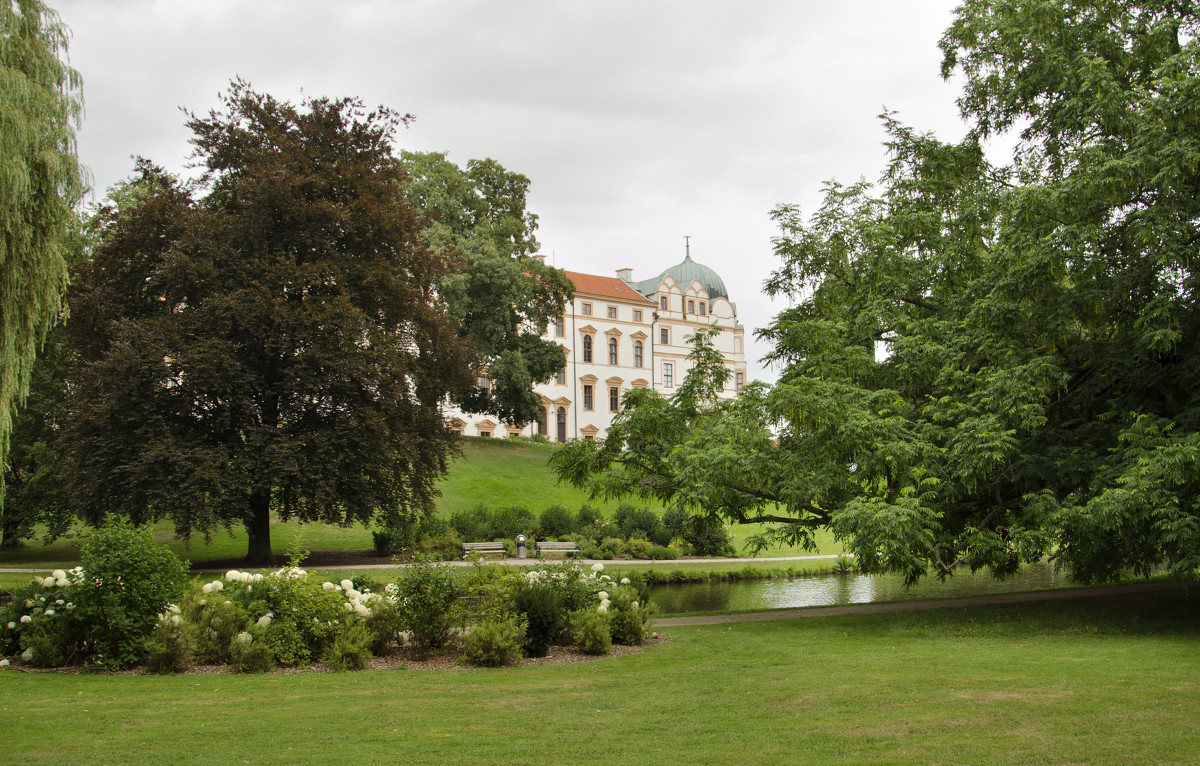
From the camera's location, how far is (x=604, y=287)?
72.1 metres

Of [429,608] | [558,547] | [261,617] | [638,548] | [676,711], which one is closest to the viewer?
[676,711]

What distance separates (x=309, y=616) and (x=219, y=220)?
605 inches

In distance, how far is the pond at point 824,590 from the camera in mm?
20000

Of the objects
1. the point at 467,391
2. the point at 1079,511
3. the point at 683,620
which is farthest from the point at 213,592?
the point at 467,391

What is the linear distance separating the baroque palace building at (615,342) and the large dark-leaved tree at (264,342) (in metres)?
36.7

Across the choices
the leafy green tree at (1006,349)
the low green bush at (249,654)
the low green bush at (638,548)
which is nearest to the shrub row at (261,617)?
the low green bush at (249,654)

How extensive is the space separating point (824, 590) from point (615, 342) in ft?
164

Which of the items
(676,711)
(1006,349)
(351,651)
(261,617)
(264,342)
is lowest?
(676,711)

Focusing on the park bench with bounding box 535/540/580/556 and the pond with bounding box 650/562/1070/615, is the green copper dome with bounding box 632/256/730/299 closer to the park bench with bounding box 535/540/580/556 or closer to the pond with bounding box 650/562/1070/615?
the park bench with bounding box 535/540/580/556

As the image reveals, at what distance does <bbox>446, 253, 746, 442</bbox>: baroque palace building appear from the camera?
223 feet

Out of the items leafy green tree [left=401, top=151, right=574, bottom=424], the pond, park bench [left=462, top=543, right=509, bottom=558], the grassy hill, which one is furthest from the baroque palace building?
the pond

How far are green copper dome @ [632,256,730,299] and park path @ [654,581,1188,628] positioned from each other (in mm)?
59409

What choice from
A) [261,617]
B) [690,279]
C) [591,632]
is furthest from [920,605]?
[690,279]

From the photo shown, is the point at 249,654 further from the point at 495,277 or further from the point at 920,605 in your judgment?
the point at 495,277
